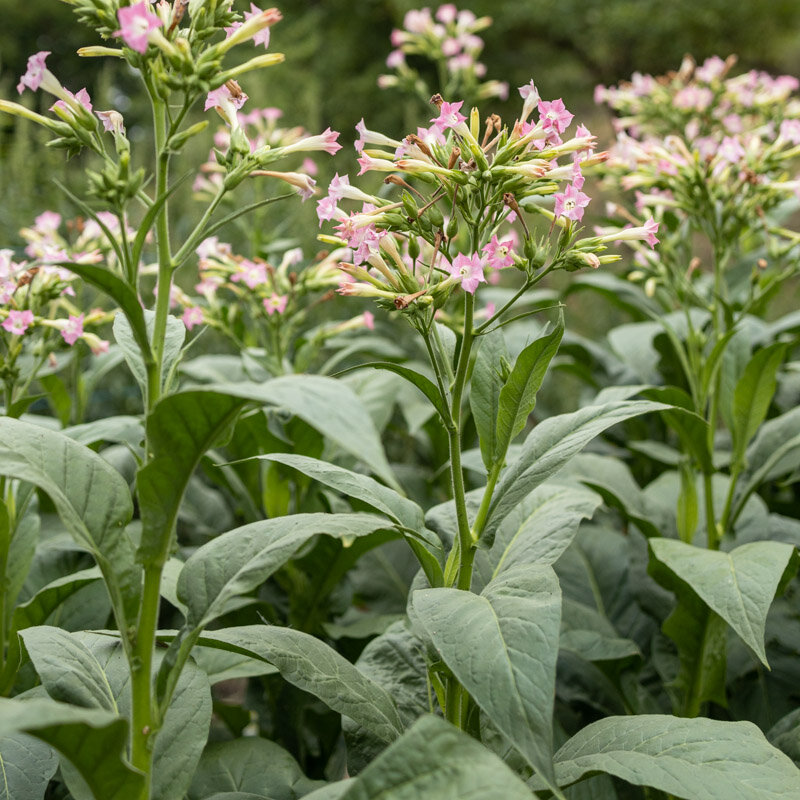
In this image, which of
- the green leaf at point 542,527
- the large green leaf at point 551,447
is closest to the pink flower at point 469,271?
the large green leaf at point 551,447

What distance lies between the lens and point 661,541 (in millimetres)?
1530

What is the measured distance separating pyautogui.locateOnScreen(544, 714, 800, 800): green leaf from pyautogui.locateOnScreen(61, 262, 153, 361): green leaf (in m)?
0.73

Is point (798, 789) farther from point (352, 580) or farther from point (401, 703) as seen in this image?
point (352, 580)

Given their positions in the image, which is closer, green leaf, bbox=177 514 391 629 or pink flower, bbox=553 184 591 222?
green leaf, bbox=177 514 391 629

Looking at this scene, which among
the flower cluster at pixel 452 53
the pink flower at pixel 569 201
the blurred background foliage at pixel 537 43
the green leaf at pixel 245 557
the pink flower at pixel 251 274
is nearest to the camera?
the green leaf at pixel 245 557

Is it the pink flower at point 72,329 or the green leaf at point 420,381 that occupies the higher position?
the pink flower at point 72,329

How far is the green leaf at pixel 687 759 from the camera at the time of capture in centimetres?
95

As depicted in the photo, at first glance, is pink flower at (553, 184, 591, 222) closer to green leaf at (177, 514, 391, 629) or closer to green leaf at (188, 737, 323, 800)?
green leaf at (177, 514, 391, 629)

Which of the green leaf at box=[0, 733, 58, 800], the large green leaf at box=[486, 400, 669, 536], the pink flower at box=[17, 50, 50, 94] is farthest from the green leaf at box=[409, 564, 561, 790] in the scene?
the pink flower at box=[17, 50, 50, 94]

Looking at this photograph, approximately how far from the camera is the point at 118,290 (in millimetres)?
849

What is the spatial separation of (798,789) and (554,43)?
422 inches

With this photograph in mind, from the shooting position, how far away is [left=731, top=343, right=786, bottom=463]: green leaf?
1790mm

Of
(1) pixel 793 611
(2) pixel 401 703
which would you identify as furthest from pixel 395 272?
(1) pixel 793 611

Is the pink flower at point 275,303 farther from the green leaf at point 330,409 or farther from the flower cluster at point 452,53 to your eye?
the green leaf at point 330,409
